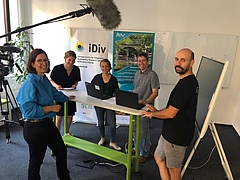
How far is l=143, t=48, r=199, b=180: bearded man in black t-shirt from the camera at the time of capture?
1.99m

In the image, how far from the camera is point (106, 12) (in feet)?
6.27

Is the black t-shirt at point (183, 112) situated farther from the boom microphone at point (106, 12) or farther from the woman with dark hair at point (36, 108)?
the woman with dark hair at point (36, 108)

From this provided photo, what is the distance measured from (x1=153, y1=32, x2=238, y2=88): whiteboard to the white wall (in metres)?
0.09

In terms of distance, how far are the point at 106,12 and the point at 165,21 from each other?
2659mm

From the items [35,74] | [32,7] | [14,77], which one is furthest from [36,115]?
[32,7]

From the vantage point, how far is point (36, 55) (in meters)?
2.10

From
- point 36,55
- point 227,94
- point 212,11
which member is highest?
point 212,11

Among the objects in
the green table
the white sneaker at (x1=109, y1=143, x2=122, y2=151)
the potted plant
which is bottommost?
the white sneaker at (x1=109, y1=143, x2=122, y2=151)

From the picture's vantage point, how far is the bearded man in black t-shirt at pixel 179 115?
199 cm

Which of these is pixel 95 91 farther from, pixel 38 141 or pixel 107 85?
pixel 38 141

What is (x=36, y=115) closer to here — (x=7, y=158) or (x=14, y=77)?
(x=7, y=158)

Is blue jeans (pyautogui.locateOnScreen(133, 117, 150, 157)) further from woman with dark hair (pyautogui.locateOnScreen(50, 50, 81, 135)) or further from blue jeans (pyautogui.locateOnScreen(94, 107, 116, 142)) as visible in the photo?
woman with dark hair (pyautogui.locateOnScreen(50, 50, 81, 135))

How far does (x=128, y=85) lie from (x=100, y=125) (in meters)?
1.29

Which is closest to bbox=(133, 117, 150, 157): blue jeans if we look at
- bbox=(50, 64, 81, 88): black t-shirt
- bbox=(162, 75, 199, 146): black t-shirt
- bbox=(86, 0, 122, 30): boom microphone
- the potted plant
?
bbox=(162, 75, 199, 146): black t-shirt
